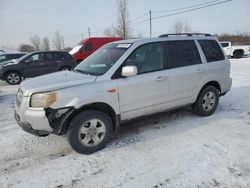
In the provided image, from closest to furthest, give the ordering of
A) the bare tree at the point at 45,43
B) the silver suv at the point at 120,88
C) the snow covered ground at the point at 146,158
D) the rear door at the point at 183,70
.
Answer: the snow covered ground at the point at 146,158 < the silver suv at the point at 120,88 < the rear door at the point at 183,70 < the bare tree at the point at 45,43

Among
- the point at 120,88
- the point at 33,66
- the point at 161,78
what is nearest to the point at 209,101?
the point at 161,78

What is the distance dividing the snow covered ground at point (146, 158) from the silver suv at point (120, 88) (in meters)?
0.39

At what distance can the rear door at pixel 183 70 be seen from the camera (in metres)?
4.44

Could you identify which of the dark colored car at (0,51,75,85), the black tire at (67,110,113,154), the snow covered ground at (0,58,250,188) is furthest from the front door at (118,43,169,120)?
the dark colored car at (0,51,75,85)

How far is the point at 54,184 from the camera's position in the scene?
116 inches

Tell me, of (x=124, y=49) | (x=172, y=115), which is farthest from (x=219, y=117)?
(x=124, y=49)

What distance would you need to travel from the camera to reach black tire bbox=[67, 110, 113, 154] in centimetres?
347

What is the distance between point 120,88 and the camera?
378 centimetres

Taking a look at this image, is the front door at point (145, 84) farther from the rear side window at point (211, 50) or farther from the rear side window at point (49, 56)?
the rear side window at point (49, 56)

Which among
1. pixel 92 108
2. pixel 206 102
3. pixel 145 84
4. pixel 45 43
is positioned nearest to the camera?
pixel 92 108

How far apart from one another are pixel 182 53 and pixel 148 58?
87cm

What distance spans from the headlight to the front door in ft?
3.50

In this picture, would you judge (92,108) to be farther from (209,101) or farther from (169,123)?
(209,101)

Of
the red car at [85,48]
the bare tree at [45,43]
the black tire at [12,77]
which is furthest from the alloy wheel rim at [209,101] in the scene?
the bare tree at [45,43]
